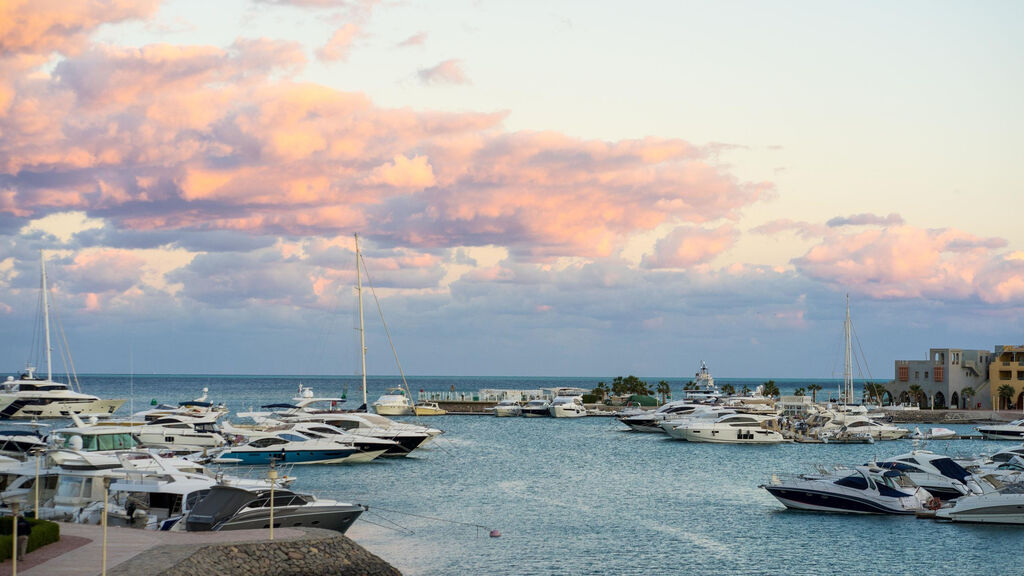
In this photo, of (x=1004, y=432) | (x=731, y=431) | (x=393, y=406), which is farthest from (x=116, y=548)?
(x=393, y=406)

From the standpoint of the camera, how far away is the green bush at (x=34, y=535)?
2405cm

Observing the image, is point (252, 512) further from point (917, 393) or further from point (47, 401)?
point (917, 393)

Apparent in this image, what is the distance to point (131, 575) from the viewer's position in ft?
77.6

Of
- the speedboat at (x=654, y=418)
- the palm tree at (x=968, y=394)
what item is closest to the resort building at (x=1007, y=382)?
the palm tree at (x=968, y=394)

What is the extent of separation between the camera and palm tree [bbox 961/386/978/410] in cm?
13375

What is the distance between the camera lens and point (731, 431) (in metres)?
83.8

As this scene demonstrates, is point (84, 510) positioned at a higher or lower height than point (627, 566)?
higher

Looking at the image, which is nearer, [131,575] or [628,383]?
[131,575]

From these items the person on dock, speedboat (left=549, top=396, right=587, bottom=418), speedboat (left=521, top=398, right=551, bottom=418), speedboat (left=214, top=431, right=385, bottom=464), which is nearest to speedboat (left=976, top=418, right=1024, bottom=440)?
speedboat (left=549, top=396, right=587, bottom=418)

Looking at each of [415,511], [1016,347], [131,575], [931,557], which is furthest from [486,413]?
[131,575]

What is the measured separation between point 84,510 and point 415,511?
16145 millimetres

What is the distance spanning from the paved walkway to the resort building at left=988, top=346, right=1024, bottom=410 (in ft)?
405

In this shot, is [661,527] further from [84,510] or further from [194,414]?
[194,414]

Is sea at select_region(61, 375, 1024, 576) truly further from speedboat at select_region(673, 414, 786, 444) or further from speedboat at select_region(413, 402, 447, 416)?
speedboat at select_region(413, 402, 447, 416)
